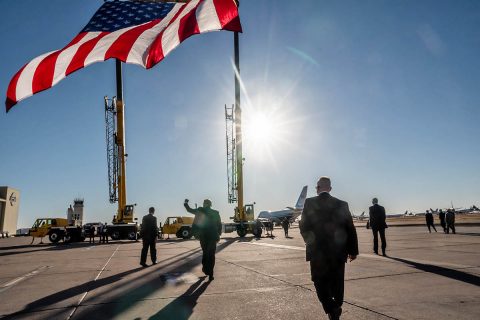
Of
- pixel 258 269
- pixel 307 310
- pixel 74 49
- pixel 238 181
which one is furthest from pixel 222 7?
pixel 238 181

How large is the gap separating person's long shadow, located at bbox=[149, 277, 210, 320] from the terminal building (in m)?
93.9

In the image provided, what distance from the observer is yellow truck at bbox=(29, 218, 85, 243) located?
28.0 metres

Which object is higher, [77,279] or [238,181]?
[238,181]

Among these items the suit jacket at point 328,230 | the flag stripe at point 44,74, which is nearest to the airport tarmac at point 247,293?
the suit jacket at point 328,230

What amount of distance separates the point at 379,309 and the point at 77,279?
263 inches

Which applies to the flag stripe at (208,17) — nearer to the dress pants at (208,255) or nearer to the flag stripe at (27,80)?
the flag stripe at (27,80)

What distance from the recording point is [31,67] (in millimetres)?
7578

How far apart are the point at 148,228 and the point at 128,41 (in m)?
5.50

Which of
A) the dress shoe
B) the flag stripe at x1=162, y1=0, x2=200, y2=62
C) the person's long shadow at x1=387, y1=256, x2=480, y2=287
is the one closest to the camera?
the dress shoe

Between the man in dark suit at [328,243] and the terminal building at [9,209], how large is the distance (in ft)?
317

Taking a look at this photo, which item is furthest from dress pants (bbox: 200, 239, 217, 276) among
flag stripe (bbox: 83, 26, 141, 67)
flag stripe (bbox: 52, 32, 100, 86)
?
flag stripe (bbox: 52, 32, 100, 86)

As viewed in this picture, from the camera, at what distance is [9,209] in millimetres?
86375

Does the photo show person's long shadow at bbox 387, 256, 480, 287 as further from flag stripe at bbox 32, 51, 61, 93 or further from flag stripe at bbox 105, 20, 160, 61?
flag stripe at bbox 32, 51, 61, 93

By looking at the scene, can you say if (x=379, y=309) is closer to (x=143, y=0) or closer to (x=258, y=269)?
(x=258, y=269)
